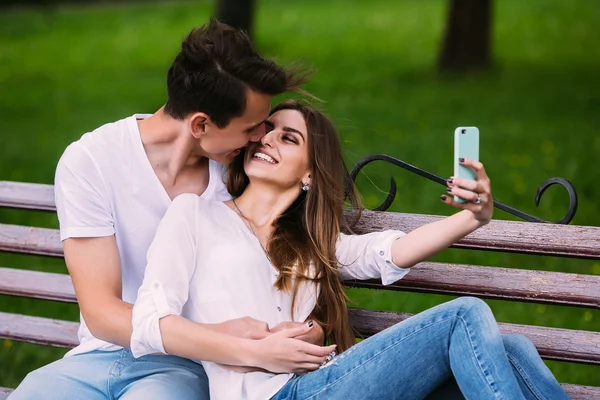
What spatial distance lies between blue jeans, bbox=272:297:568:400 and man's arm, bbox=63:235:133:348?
0.54m

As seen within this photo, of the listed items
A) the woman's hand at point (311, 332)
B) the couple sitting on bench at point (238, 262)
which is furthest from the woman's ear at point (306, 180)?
the woman's hand at point (311, 332)

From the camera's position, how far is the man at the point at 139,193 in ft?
10.0

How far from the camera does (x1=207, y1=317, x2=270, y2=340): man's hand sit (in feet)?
9.68

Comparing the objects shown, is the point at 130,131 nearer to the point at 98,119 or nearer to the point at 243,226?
the point at 243,226

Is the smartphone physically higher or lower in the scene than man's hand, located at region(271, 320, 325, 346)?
higher

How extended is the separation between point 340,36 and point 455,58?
416 centimetres

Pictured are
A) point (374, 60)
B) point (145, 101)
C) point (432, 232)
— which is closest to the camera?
point (432, 232)

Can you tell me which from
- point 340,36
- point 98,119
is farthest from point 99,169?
point 340,36

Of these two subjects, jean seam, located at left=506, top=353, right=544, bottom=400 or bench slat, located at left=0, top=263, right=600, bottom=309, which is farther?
bench slat, located at left=0, top=263, right=600, bottom=309

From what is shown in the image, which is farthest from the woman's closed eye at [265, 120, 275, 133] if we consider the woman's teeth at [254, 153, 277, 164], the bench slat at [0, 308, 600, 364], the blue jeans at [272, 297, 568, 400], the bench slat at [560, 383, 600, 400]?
the bench slat at [560, 383, 600, 400]

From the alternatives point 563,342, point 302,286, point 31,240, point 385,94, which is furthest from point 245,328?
point 385,94

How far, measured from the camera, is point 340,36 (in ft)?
51.8

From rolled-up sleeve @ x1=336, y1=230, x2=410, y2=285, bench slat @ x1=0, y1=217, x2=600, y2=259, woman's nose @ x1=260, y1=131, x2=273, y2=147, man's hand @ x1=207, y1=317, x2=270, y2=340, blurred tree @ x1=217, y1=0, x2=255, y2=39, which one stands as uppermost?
woman's nose @ x1=260, y1=131, x2=273, y2=147

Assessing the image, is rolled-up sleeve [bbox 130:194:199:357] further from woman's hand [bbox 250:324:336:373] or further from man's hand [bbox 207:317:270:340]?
woman's hand [bbox 250:324:336:373]
